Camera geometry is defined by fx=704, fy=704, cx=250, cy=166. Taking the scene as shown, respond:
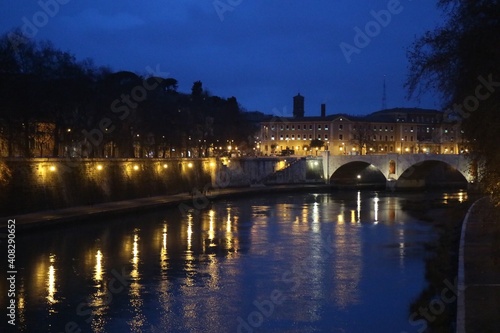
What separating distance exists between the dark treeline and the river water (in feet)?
33.2

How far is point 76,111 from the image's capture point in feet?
170

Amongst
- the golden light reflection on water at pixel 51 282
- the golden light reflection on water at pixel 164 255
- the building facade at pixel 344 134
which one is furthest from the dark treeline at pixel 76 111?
the building facade at pixel 344 134

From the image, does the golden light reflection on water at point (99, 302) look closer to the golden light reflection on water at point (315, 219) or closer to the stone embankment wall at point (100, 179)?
the stone embankment wall at point (100, 179)

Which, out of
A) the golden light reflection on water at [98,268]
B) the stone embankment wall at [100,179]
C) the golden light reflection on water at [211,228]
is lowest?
the golden light reflection on water at [98,268]

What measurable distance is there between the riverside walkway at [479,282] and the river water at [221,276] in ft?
5.61

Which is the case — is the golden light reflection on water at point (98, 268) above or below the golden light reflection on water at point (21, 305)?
above

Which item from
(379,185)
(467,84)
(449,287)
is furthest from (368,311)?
(379,185)

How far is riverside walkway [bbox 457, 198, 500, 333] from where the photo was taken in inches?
516

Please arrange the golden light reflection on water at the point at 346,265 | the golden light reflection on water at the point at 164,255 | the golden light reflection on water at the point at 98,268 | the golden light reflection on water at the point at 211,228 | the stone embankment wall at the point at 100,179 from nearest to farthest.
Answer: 1. the golden light reflection on water at the point at 346,265
2. the golden light reflection on water at the point at 98,268
3. the golden light reflection on water at the point at 164,255
4. the golden light reflection on water at the point at 211,228
5. the stone embankment wall at the point at 100,179

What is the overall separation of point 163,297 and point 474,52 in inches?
413

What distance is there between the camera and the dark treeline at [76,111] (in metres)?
43.4

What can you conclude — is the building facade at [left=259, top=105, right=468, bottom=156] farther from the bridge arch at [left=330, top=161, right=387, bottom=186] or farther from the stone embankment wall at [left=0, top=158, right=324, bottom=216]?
the stone embankment wall at [left=0, top=158, right=324, bottom=216]

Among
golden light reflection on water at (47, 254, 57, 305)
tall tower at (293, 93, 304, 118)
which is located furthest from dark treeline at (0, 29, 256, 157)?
tall tower at (293, 93, 304, 118)

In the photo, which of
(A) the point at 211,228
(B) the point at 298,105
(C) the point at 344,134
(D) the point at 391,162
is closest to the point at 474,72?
(A) the point at 211,228
